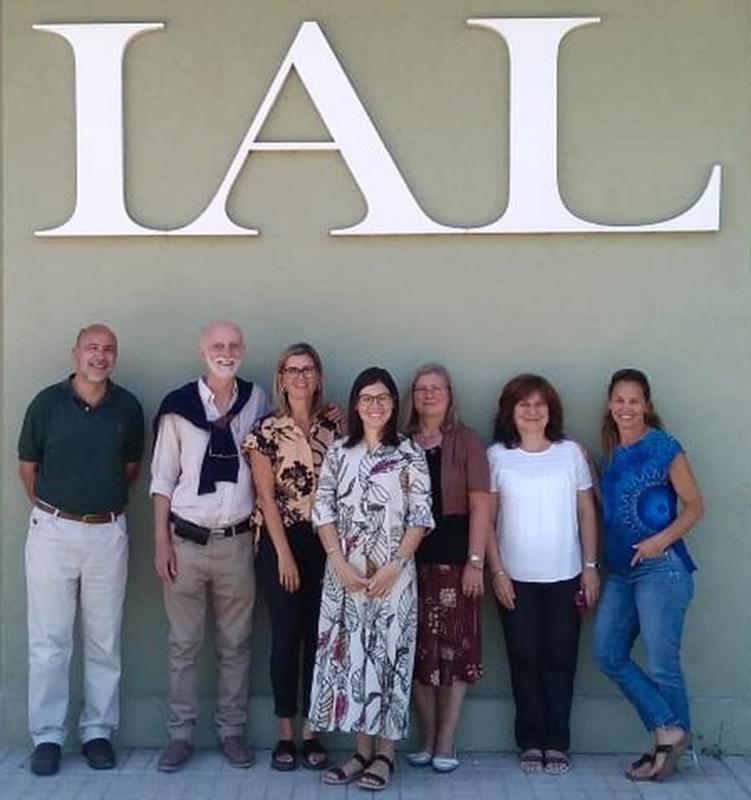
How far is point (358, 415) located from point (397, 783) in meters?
1.66

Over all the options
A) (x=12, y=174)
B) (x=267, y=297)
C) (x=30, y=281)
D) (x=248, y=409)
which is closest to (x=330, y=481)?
(x=248, y=409)

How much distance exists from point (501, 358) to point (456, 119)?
1.16 metres

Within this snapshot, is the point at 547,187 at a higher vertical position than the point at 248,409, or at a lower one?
higher

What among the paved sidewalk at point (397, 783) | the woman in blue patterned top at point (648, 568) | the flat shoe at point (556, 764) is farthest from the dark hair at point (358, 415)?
the flat shoe at point (556, 764)

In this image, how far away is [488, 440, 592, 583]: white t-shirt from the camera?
5273mm

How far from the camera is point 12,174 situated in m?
5.64

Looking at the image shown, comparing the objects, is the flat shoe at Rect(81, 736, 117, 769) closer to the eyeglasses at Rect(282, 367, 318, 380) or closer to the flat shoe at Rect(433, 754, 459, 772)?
the flat shoe at Rect(433, 754, 459, 772)

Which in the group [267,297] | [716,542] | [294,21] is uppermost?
[294,21]

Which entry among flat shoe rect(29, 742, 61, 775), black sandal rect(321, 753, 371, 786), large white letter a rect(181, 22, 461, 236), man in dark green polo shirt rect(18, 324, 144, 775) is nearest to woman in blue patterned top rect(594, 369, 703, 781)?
black sandal rect(321, 753, 371, 786)

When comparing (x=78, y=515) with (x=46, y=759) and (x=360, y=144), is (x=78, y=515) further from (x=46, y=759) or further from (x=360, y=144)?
(x=360, y=144)

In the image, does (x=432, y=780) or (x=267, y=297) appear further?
(x=267, y=297)

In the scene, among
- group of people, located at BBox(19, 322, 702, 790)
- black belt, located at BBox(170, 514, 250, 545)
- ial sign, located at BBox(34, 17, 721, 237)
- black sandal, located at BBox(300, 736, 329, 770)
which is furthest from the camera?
ial sign, located at BBox(34, 17, 721, 237)

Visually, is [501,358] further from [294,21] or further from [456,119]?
[294,21]

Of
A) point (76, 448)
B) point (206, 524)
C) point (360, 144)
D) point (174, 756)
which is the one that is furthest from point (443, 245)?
point (174, 756)
